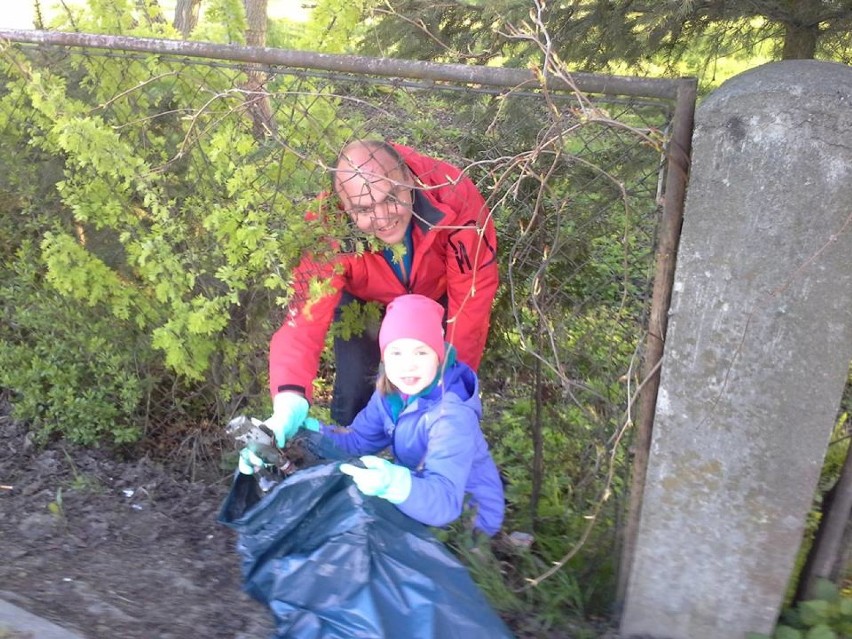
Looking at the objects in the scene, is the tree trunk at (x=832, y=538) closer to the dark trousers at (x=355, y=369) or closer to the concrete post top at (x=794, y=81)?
the concrete post top at (x=794, y=81)

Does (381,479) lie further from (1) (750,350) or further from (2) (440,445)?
(1) (750,350)

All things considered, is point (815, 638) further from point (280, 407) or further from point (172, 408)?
point (172, 408)

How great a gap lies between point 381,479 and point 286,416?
0.62 meters

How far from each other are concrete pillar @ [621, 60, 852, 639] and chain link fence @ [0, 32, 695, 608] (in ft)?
0.59

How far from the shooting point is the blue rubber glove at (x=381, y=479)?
2344 mm

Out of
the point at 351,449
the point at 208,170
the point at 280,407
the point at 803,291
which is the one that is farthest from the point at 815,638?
the point at 208,170

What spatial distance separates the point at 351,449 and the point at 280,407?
0.33m

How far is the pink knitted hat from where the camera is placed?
2586mm

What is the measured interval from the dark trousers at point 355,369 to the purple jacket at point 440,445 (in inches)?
17.0

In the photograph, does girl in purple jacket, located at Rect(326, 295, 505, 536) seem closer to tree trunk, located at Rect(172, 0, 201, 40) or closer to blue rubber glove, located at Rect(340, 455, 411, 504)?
blue rubber glove, located at Rect(340, 455, 411, 504)

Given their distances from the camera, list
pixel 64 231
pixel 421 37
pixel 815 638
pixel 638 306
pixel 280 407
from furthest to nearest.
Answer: pixel 421 37 < pixel 64 231 < pixel 280 407 < pixel 638 306 < pixel 815 638

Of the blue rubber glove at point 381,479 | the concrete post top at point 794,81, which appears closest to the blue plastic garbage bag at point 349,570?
the blue rubber glove at point 381,479

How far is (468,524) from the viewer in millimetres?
2744

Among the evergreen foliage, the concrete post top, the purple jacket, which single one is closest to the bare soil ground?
the purple jacket
